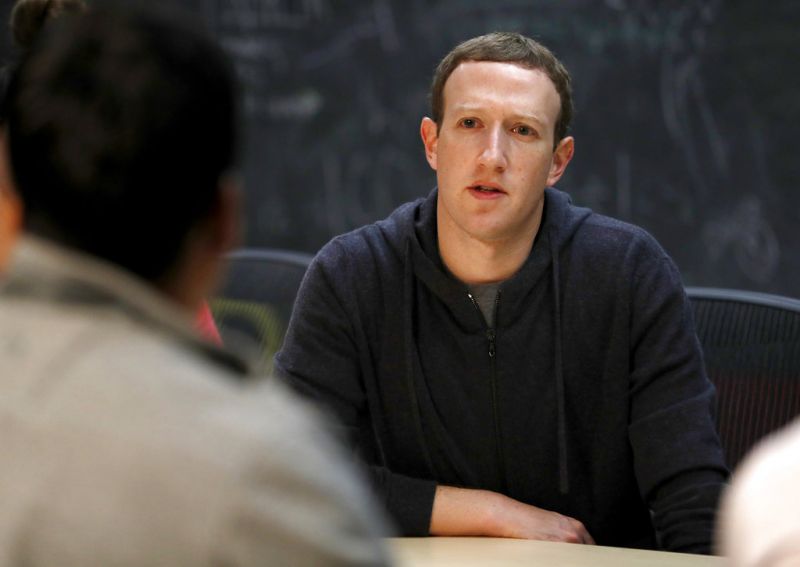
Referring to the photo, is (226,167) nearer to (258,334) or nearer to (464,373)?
(464,373)

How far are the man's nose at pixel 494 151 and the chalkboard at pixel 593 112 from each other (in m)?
1.48

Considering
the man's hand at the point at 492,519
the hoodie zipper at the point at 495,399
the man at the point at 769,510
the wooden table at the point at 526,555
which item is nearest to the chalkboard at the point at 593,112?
the hoodie zipper at the point at 495,399

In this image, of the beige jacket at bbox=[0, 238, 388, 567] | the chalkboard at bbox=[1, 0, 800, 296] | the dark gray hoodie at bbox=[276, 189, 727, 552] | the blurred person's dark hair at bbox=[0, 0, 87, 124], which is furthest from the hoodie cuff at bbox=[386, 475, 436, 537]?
the chalkboard at bbox=[1, 0, 800, 296]

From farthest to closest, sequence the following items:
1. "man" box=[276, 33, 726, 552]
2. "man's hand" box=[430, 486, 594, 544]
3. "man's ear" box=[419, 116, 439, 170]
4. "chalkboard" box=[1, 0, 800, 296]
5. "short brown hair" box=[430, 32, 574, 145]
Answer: "chalkboard" box=[1, 0, 800, 296], "man's ear" box=[419, 116, 439, 170], "short brown hair" box=[430, 32, 574, 145], "man" box=[276, 33, 726, 552], "man's hand" box=[430, 486, 594, 544]

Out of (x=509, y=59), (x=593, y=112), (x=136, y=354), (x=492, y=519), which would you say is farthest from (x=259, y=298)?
(x=136, y=354)

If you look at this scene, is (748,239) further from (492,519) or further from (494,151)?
(492,519)

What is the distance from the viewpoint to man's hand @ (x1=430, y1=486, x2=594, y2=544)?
79.5 inches

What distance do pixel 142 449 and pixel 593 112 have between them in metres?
3.06

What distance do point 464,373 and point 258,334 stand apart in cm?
72

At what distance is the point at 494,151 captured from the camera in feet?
7.48

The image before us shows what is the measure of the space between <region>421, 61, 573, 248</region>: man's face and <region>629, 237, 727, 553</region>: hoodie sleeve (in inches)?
9.3

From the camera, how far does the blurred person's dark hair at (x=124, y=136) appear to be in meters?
0.86

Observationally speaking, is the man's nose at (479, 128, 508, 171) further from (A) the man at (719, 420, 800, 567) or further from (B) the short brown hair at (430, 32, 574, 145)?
(A) the man at (719, 420, 800, 567)

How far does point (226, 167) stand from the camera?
919 mm
